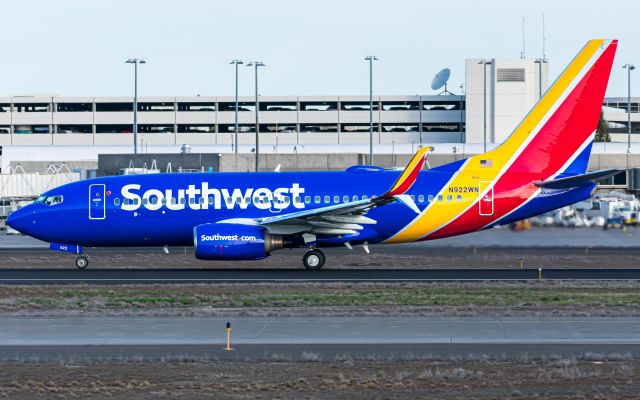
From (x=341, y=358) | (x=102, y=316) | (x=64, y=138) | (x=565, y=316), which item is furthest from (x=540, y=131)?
(x=64, y=138)

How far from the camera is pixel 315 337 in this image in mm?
26594

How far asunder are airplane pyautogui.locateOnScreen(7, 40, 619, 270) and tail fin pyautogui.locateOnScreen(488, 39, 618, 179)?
4 centimetres

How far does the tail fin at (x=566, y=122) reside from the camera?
45.4 meters

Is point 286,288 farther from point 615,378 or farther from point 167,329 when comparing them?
point 615,378

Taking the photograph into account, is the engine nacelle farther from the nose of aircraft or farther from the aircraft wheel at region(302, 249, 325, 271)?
the nose of aircraft

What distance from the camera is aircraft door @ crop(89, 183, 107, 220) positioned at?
4553 centimetres

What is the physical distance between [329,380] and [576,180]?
82.5 ft

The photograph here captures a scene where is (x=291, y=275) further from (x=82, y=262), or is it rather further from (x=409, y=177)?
(x=82, y=262)

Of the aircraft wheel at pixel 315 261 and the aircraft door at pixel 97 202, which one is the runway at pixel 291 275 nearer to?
the aircraft wheel at pixel 315 261

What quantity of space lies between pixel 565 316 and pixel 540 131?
16.6m

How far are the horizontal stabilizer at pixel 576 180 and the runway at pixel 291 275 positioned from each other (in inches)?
130

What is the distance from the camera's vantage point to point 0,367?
22.4 metres

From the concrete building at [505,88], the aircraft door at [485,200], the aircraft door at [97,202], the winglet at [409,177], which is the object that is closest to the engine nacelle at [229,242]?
the aircraft door at [97,202]

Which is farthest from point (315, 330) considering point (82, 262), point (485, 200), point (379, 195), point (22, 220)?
point (22, 220)
